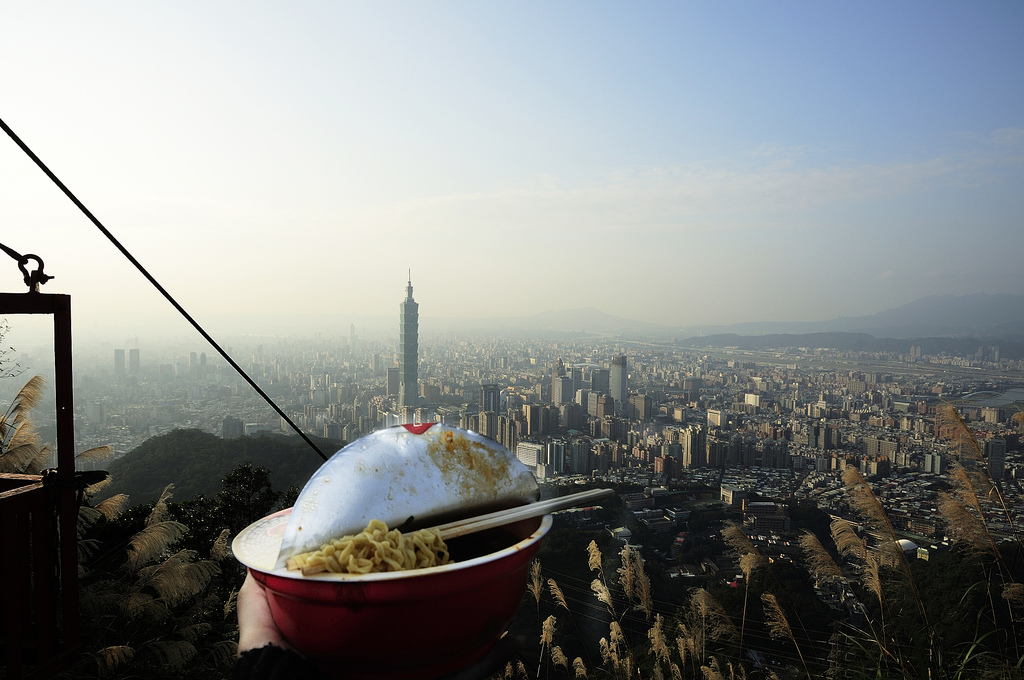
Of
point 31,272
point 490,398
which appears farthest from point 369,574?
→ point 490,398

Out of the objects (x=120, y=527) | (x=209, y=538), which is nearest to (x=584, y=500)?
(x=120, y=527)

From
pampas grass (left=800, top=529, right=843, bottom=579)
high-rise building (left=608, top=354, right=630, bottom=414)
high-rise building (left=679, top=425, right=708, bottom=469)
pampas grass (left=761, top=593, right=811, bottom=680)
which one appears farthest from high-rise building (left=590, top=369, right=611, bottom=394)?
pampas grass (left=761, top=593, right=811, bottom=680)

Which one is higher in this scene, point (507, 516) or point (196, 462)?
point (507, 516)

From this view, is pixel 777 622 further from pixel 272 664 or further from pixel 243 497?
pixel 243 497

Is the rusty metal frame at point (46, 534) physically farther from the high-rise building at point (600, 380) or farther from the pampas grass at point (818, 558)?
the high-rise building at point (600, 380)

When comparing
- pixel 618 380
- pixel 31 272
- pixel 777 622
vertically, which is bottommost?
pixel 618 380

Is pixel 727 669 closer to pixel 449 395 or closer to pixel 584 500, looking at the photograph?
pixel 584 500

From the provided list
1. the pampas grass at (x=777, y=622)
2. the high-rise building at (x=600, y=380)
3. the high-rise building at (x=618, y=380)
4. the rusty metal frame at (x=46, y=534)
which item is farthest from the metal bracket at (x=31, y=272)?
the high-rise building at (x=600, y=380)
